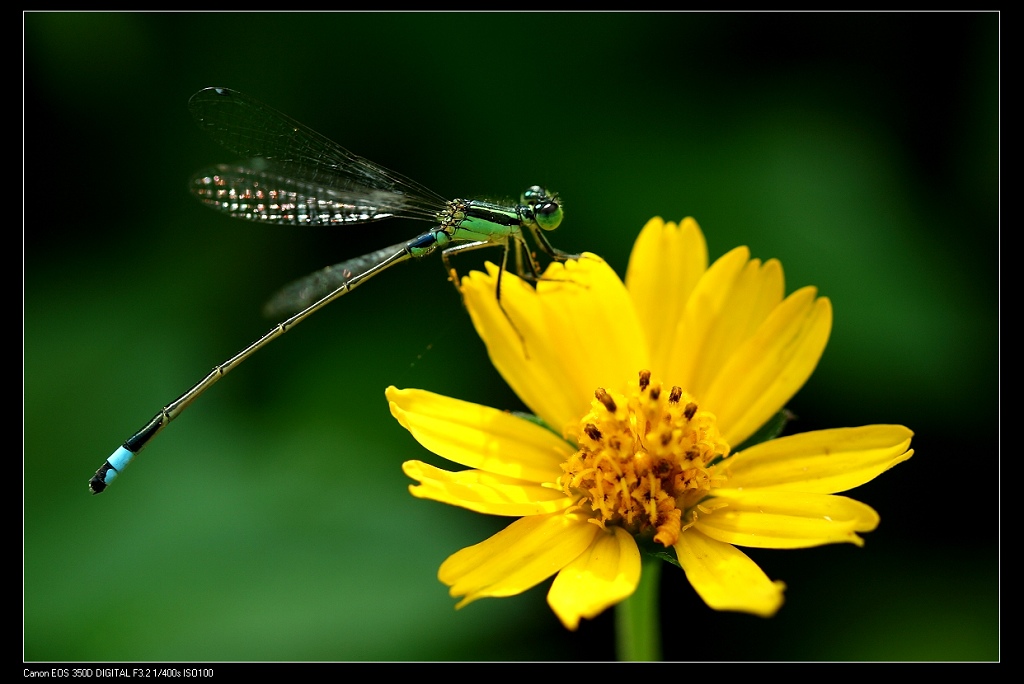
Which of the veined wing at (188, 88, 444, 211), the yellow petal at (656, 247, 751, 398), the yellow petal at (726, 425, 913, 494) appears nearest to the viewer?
the yellow petal at (726, 425, 913, 494)

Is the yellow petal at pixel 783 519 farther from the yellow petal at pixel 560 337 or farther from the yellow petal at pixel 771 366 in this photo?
the yellow petal at pixel 560 337

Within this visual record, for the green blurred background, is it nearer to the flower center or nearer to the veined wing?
the veined wing

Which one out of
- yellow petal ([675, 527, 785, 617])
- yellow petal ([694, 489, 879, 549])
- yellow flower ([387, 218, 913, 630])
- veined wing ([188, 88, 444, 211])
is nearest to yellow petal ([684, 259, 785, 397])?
yellow flower ([387, 218, 913, 630])

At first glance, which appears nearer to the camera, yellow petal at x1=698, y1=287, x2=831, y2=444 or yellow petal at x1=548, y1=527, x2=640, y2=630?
yellow petal at x1=548, y1=527, x2=640, y2=630

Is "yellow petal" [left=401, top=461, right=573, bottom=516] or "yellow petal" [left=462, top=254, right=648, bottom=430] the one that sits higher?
"yellow petal" [left=462, top=254, right=648, bottom=430]

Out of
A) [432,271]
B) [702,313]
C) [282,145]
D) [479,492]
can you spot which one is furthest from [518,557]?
[282,145]
